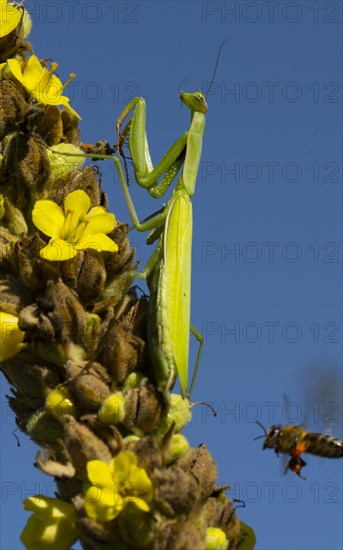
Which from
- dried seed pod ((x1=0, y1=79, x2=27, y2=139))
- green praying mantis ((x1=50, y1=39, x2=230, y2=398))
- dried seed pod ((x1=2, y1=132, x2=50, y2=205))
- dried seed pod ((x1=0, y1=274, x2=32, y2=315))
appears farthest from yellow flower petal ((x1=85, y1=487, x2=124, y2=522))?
dried seed pod ((x1=0, y1=79, x2=27, y2=139))

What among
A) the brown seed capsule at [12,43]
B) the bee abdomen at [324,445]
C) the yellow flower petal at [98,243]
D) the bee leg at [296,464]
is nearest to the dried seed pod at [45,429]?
the yellow flower petal at [98,243]

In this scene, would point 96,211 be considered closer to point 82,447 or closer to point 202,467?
point 82,447

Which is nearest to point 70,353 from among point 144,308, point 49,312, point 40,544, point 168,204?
point 49,312

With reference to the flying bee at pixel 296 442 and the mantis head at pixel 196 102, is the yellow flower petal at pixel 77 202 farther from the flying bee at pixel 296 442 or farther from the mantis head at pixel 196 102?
the mantis head at pixel 196 102

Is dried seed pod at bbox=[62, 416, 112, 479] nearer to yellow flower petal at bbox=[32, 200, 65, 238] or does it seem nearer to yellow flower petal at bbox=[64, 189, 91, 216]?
yellow flower petal at bbox=[32, 200, 65, 238]

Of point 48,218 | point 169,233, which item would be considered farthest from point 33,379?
point 169,233
